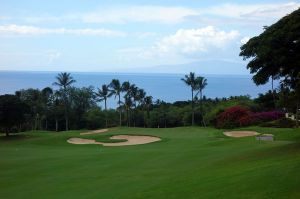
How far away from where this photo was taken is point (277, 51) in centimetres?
2214

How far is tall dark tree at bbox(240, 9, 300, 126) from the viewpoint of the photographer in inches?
863

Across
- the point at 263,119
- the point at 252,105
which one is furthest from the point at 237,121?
the point at 252,105

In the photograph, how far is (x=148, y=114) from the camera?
316 feet

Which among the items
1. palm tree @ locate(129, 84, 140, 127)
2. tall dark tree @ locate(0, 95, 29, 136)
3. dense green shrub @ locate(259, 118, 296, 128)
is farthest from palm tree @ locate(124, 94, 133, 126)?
dense green shrub @ locate(259, 118, 296, 128)

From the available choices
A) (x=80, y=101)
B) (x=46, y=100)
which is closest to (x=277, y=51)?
(x=46, y=100)

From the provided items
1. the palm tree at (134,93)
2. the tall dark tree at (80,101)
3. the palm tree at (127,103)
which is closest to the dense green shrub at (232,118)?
the palm tree at (134,93)

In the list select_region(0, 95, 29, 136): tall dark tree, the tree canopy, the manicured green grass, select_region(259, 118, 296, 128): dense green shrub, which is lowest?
the manicured green grass

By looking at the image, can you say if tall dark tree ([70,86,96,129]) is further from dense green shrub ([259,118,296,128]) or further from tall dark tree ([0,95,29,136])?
dense green shrub ([259,118,296,128])

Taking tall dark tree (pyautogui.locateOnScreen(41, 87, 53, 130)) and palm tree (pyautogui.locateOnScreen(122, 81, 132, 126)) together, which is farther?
tall dark tree (pyautogui.locateOnScreen(41, 87, 53, 130))

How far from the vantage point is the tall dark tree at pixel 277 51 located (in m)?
21.9

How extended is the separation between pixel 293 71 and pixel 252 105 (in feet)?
184

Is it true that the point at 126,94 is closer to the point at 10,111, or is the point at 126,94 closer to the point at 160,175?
the point at 10,111

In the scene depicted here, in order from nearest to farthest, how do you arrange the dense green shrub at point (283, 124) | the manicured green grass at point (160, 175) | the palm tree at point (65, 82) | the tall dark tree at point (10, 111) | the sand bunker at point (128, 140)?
the manicured green grass at point (160, 175) → the sand bunker at point (128, 140) → the dense green shrub at point (283, 124) → the tall dark tree at point (10, 111) → the palm tree at point (65, 82)

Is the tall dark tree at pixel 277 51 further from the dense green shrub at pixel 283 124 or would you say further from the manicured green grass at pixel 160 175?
the dense green shrub at pixel 283 124
